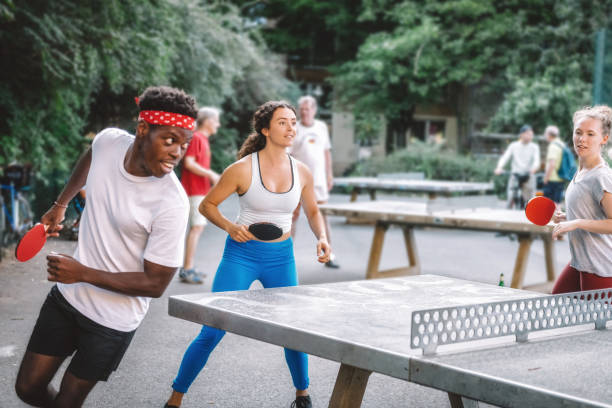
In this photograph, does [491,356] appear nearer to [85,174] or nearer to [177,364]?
[85,174]

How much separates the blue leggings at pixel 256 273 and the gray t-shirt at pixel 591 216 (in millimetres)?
1678

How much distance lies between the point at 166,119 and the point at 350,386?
1327 millimetres

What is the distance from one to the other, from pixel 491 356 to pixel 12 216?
9348mm

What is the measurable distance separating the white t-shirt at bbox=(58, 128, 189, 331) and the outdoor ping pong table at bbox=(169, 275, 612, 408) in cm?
23

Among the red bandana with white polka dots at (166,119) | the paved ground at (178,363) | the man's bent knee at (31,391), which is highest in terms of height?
the red bandana with white polka dots at (166,119)

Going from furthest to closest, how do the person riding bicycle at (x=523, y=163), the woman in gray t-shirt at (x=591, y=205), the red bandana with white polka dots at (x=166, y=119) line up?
1. the person riding bicycle at (x=523, y=163)
2. the woman in gray t-shirt at (x=591, y=205)
3. the red bandana with white polka dots at (x=166, y=119)

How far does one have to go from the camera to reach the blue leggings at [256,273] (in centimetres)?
420

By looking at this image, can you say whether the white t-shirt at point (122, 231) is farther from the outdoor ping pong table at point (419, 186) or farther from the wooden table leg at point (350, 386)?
the outdoor ping pong table at point (419, 186)

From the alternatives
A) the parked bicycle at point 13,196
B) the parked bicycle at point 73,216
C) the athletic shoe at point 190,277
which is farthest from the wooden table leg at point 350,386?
the parked bicycle at point 13,196

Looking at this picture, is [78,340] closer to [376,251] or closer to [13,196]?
[376,251]

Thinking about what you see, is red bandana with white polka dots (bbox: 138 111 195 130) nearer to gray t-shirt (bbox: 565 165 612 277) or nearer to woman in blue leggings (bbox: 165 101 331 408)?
woman in blue leggings (bbox: 165 101 331 408)

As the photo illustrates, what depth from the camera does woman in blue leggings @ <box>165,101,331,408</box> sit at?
13.8 ft

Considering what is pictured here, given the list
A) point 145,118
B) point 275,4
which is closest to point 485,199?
point 145,118

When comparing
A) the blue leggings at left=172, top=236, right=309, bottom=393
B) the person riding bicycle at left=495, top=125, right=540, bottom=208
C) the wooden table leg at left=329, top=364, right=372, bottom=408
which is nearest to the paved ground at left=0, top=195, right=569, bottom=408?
the blue leggings at left=172, top=236, right=309, bottom=393
